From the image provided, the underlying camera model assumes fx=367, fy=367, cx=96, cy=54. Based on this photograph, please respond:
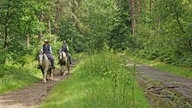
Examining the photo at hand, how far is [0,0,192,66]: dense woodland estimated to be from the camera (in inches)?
832

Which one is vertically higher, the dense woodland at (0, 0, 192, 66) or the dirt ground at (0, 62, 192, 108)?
the dense woodland at (0, 0, 192, 66)

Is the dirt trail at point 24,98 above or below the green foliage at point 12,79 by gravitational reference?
below

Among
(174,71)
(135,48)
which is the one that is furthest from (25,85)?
(135,48)

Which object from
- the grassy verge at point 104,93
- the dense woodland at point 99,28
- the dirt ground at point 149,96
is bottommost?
the dirt ground at point 149,96

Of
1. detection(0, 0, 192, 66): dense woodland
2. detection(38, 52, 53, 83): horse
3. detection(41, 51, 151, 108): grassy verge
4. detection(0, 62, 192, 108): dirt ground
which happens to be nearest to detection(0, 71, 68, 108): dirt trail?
detection(0, 62, 192, 108): dirt ground

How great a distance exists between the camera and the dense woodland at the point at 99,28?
21141 mm

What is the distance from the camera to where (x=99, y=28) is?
65.4m

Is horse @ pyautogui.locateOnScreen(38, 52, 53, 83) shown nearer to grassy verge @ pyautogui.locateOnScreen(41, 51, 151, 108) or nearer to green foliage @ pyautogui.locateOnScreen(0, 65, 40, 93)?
green foliage @ pyautogui.locateOnScreen(0, 65, 40, 93)

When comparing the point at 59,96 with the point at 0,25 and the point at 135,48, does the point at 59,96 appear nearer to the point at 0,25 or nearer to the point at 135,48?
the point at 0,25

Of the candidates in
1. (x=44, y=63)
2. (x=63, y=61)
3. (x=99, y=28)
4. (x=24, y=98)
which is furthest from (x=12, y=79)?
(x=99, y=28)

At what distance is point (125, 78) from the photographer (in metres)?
10.7

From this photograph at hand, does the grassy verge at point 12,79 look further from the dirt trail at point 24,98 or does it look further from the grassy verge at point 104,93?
the grassy verge at point 104,93

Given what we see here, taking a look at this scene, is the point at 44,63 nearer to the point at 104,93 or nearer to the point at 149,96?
the point at 149,96

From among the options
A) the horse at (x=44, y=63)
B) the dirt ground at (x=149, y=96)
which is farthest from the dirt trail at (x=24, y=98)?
the horse at (x=44, y=63)
